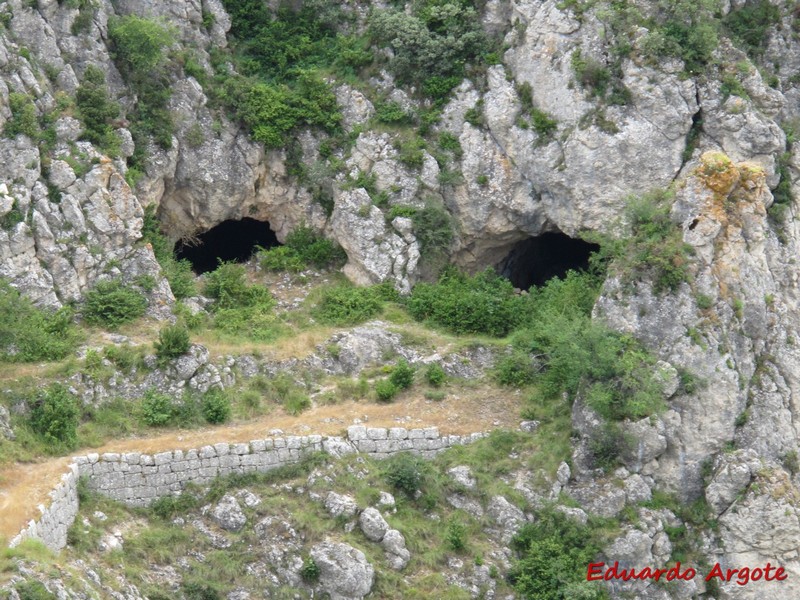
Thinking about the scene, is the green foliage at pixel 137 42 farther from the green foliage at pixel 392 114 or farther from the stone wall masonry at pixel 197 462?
the stone wall masonry at pixel 197 462

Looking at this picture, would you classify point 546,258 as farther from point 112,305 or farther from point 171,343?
point 112,305

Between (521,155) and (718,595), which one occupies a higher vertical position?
(521,155)

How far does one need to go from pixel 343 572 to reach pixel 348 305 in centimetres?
1039

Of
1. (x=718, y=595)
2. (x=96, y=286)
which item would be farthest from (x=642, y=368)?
(x=96, y=286)

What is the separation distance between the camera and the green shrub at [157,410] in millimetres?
39000

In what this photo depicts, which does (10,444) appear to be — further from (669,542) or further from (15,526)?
(669,542)

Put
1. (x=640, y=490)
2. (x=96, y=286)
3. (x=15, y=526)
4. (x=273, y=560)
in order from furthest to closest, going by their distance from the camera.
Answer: (x=96, y=286), (x=640, y=490), (x=273, y=560), (x=15, y=526)

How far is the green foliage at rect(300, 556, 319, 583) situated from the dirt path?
4.14 meters

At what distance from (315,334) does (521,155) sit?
8.16 m

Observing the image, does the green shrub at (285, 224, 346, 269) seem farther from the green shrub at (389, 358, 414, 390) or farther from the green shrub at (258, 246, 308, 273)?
the green shrub at (389, 358, 414, 390)

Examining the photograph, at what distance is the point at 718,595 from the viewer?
3853cm

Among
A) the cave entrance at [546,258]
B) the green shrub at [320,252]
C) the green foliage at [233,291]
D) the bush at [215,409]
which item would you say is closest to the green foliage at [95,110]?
the green foliage at [233,291]

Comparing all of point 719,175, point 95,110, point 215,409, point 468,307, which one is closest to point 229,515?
point 215,409

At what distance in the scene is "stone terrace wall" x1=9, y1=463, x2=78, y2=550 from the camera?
33656mm
